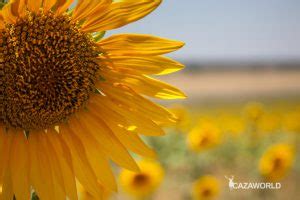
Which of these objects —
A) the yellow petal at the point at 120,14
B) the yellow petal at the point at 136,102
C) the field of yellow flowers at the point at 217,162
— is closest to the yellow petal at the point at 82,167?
the yellow petal at the point at 136,102

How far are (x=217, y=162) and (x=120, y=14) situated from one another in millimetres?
8184

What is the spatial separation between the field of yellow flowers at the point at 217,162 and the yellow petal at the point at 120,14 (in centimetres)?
391

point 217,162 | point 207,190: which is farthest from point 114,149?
point 217,162

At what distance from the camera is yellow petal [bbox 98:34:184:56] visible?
201 centimetres

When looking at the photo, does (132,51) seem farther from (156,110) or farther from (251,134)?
(251,134)

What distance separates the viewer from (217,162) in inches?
390

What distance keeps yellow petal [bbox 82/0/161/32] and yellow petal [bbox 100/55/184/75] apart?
0.16m

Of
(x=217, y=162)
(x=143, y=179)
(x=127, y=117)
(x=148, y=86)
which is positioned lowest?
(x=217, y=162)

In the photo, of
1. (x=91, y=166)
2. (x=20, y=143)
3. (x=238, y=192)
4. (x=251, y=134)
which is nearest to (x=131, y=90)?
(x=91, y=166)

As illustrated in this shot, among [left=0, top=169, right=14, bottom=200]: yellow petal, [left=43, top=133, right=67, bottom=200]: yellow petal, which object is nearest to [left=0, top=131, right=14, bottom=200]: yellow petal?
[left=0, top=169, right=14, bottom=200]: yellow petal

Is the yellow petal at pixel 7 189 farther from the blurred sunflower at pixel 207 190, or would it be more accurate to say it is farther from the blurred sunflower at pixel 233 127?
the blurred sunflower at pixel 233 127

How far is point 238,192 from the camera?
812cm

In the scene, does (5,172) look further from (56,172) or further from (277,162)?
(277,162)

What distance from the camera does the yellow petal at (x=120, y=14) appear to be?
1.91 m
